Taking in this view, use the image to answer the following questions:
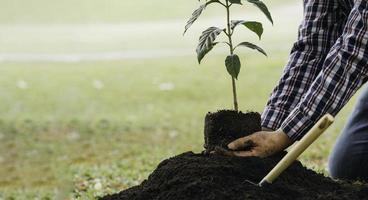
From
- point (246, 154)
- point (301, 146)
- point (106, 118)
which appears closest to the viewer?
point (301, 146)

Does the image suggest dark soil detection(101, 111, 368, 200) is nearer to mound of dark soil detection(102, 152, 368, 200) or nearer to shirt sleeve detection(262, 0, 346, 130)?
mound of dark soil detection(102, 152, 368, 200)

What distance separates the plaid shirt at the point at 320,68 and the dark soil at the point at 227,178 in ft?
0.50

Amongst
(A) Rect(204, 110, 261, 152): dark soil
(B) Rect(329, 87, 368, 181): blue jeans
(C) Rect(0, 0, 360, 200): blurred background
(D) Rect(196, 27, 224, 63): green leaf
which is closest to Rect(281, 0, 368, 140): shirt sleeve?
(A) Rect(204, 110, 261, 152): dark soil

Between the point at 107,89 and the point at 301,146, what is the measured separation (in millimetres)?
7493

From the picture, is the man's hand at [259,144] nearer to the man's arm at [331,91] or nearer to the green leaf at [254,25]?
the man's arm at [331,91]

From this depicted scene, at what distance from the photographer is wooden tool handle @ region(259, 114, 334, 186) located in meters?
1.82

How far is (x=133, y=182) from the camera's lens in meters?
3.99

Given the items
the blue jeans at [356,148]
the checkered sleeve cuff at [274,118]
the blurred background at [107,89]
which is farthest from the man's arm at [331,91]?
the blurred background at [107,89]

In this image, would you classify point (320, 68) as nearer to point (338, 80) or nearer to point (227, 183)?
point (338, 80)

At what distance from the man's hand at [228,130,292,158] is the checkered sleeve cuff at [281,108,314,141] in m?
0.02

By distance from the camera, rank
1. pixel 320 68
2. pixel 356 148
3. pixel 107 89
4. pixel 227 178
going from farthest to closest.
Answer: pixel 107 89, pixel 356 148, pixel 320 68, pixel 227 178

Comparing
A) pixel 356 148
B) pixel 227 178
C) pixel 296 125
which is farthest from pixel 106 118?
pixel 227 178

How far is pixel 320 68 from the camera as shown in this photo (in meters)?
2.61

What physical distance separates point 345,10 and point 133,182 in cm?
181
